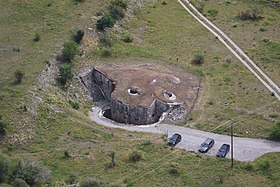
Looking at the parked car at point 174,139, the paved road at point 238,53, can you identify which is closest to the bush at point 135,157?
the parked car at point 174,139

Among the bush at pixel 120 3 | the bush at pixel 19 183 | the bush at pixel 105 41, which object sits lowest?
the bush at pixel 105 41

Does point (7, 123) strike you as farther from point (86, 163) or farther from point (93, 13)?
point (93, 13)

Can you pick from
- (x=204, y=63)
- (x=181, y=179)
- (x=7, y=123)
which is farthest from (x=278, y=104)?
(x=7, y=123)

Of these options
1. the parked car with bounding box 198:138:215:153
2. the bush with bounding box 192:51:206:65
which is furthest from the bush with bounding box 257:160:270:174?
the bush with bounding box 192:51:206:65

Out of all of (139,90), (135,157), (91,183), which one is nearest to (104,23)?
(139,90)

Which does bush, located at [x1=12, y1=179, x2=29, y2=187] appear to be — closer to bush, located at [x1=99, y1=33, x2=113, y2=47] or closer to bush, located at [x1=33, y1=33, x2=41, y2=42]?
bush, located at [x1=33, y1=33, x2=41, y2=42]

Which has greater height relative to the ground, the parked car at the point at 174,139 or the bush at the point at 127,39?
the parked car at the point at 174,139

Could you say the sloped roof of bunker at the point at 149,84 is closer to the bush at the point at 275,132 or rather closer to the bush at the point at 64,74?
the bush at the point at 64,74
